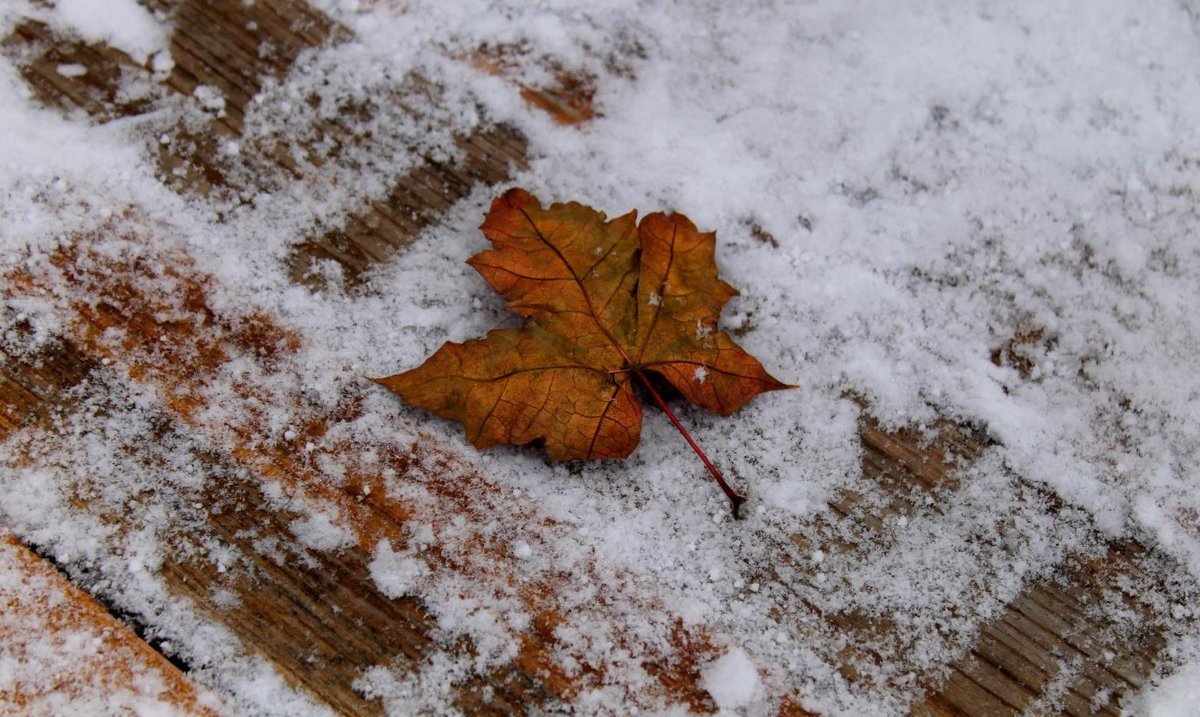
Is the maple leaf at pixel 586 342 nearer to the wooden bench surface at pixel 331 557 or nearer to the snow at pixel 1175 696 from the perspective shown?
the wooden bench surface at pixel 331 557

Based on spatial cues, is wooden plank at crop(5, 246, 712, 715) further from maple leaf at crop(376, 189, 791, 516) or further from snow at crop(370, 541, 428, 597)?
maple leaf at crop(376, 189, 791, 516)

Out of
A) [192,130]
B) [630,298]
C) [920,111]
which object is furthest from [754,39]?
[192,130]

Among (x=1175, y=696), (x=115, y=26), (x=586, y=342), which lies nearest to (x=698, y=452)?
(x=586, y=342)

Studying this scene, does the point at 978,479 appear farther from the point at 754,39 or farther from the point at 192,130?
the point at 192,130

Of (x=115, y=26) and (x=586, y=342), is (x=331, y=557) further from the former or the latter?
(x=115, y=26)

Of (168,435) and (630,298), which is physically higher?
(630,298)

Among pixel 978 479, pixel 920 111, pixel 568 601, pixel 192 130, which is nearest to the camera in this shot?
pixel 568 601
